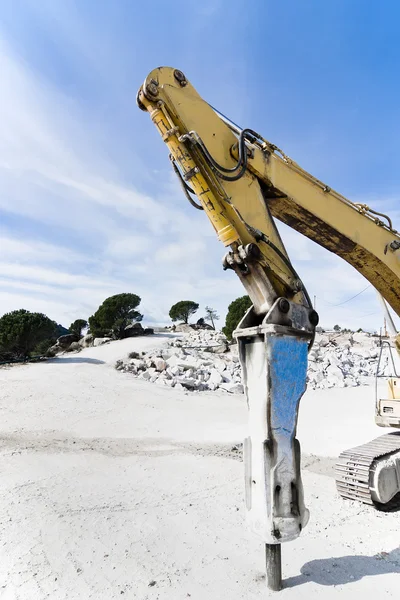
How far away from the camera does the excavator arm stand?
3389 mm

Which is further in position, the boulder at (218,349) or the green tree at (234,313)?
the green tree at (234,313)

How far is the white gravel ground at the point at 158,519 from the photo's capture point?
3.73 metres

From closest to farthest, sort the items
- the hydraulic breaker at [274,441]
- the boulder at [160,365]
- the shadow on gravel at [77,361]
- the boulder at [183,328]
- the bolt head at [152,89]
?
the hydraulic breaker at [274,441]
the bolt head at [152,89]
the boulder at [160,365]
the shadow on gravel at [77,361]
the boulder at [183,328]

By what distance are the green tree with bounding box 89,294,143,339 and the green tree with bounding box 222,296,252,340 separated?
32.6ft

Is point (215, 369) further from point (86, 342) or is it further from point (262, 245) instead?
point (86, 342)


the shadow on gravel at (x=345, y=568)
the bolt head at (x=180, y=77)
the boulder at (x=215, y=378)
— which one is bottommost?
the shadow on gravel at (x=345, y=568)

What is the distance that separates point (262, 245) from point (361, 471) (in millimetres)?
3782

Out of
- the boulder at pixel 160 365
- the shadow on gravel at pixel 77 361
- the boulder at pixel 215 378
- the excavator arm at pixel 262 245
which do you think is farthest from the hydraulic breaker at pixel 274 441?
the shadow on gravel at pixel 77 361

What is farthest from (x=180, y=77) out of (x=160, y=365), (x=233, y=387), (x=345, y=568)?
(x=160, y=365)

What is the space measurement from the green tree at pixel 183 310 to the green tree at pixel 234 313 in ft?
77.1

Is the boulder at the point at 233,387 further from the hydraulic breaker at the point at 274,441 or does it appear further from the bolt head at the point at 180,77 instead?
the bolt head at the point at 180,77

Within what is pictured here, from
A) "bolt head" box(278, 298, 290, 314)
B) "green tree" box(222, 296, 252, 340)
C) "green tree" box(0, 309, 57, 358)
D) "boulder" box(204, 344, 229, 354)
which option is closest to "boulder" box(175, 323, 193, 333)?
"green tree" box(222, 296, 252, 340)

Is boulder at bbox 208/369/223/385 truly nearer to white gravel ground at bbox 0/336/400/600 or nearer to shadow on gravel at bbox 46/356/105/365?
white gravel ground at bbox 0/336/400/600

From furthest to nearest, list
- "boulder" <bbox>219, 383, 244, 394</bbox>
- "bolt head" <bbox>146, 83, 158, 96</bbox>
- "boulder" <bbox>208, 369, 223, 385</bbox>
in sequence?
1. "boulder" <bbox>208, 369, 223, 385</bbox>
2. "boulder" <bbox>219, 383, 244, 394</bbox>
3. "bolt head" <bbox>146, 83, 158, 96</bbox>
